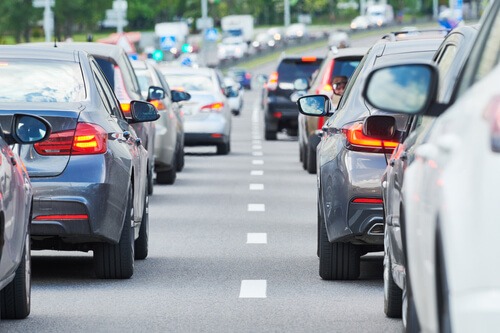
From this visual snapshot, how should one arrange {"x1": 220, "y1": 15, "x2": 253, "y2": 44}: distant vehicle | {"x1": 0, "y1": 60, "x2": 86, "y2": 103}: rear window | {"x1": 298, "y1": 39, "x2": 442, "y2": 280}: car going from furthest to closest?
{"x1": 220, "y1": 15, "x2": 253, "y2": 44}: distant vehicle
{"x1": 0, "y1": 60, "x2": 86, "y2": 103}: rear window
{"x1": 298, "y1": 39, "x2": 442, "y2": 280}: car

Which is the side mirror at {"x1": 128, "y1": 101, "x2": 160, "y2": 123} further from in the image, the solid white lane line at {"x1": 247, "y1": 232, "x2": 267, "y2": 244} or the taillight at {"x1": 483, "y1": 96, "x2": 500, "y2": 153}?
the taillight at {"x1": 483, "y1": 96, "x2": 500, "y2": 153}

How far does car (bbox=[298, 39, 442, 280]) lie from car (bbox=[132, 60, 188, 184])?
27.6 feet

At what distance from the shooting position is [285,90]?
2808cm

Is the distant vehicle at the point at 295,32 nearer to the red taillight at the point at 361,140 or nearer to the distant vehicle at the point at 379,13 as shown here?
the distant vehicle at the point at 379,13

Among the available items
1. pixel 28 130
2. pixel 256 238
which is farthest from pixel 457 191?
pixel 256 238

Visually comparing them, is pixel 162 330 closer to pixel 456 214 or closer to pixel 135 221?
pixel 135 221

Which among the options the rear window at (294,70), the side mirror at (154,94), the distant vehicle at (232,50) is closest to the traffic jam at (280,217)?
the side mirror at (154,94)

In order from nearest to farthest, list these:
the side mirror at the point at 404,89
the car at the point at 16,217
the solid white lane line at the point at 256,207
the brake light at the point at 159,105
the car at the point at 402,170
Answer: the side mirror at the point at 404,89 → the car at the point at 402,170 → the car at the point at 16,217 → the solid white lane line at the point at 256,207 → the brake light at the point at 159,105

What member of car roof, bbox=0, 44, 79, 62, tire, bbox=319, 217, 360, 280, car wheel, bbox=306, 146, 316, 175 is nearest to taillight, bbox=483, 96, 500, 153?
tire, bbox=319, 217, 360, 280

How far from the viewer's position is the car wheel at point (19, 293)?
7.61 m

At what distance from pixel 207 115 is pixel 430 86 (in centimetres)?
2020

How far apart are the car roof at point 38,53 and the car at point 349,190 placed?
180 cm

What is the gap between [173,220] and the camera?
14203 millimetres

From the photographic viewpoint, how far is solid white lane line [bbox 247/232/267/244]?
12044mm
